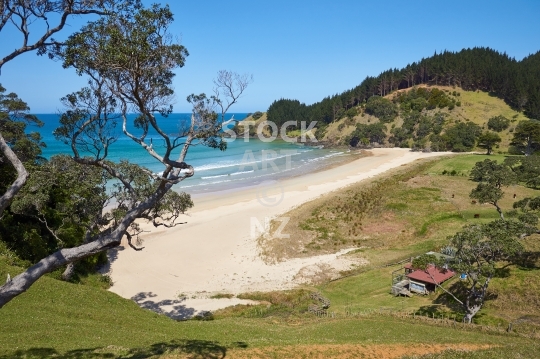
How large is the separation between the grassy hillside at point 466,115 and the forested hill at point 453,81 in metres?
3.61

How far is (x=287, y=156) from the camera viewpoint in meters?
108

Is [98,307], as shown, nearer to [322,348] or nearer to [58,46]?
[322,348]

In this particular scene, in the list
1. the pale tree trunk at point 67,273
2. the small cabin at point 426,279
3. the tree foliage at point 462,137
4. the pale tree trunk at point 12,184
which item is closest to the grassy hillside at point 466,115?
the tree foliage at point 462,137

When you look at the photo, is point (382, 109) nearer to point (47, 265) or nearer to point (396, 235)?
point (396, 235)

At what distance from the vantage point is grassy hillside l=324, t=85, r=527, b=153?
10512 cm

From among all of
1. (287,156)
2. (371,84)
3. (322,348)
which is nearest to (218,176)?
(287,156)

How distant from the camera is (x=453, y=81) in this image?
135m

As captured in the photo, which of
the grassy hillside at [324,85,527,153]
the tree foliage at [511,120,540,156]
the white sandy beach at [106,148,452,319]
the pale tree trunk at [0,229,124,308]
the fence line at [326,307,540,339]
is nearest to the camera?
the pale tree trunk at [0,229,124,308]

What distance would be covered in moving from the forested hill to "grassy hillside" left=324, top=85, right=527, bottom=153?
3.61 m

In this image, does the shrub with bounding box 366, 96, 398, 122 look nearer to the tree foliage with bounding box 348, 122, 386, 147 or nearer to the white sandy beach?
the tree foliage with bounding box 348, 122, 386, 147

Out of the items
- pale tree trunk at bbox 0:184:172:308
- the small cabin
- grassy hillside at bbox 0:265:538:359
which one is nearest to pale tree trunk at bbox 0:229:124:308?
pale tree trunk at bbox 0:184:172:308

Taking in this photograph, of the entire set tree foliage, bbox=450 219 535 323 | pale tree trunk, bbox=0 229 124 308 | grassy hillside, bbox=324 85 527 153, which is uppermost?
grassy hillside, bbox=324 85 527 153

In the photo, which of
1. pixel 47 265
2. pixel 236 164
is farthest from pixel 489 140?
pixel 47 265

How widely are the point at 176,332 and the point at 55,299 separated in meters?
6.52
